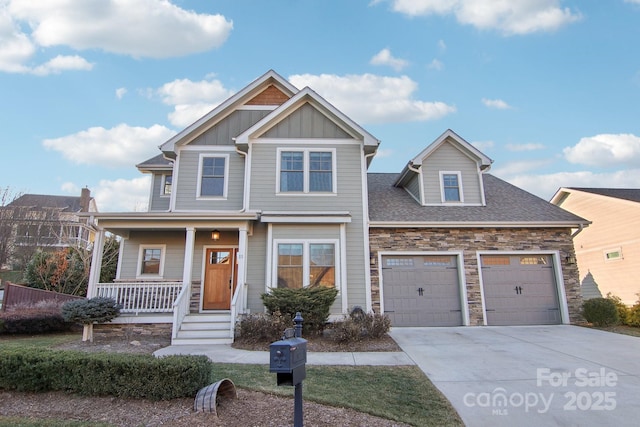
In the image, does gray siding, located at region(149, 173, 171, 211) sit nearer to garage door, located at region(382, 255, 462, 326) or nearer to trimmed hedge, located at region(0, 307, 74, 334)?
trimmed hedge, located at region(0, 307, 74, 334)

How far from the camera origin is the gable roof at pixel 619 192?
15249 mm

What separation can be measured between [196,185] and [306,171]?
3.73m

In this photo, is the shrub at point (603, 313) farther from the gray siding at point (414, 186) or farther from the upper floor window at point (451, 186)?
the gray siding at point (414, 186)

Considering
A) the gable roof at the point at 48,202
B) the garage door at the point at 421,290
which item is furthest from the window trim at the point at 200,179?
the gable roof at the point at 48,202

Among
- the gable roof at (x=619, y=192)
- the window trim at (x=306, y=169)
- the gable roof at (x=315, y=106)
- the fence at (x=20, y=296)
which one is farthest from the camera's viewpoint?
the gable roof at (x=619, y=192)

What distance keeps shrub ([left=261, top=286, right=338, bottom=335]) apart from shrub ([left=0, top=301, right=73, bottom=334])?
6699 mm

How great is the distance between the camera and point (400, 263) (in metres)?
10.9

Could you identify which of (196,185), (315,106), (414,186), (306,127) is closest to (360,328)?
(414,186)

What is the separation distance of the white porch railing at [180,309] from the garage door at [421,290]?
5882 millimetres

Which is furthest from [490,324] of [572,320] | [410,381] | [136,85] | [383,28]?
[136,85]

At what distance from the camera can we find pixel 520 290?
11000mm

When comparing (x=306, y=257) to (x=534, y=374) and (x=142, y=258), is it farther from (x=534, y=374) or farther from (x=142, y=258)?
(x=534, y=374)

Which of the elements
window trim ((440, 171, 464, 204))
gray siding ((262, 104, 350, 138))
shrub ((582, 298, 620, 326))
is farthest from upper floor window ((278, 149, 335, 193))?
shrub ((582, 298, 620, 326))

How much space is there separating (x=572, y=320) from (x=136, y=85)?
1829 centimetres
